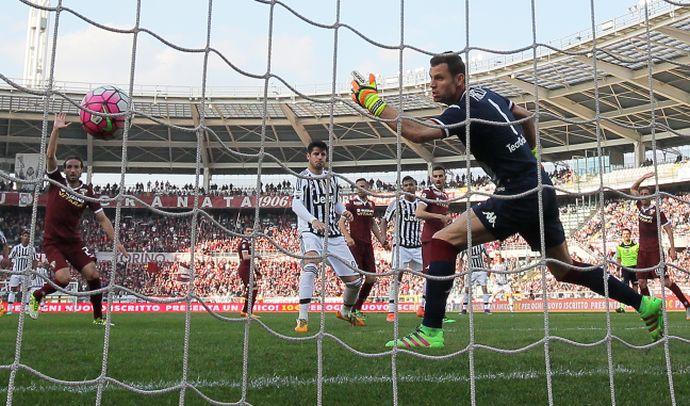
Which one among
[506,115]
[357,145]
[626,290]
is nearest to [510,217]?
[506,115]

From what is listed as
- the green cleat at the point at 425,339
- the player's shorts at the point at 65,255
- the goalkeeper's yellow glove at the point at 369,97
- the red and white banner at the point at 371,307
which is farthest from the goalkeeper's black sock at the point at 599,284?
the red and white banner at the point at 371,307

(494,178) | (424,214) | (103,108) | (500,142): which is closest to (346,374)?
(494,178)

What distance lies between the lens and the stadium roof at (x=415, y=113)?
24672 millimetres

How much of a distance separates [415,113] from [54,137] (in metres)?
28.8

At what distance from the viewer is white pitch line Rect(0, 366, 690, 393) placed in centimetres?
353

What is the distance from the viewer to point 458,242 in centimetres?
450

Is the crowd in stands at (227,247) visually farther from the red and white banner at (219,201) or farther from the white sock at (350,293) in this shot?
the white sock at (350,293)

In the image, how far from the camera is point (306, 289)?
25.6ft

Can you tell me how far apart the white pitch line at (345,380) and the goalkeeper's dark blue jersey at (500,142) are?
123 cm

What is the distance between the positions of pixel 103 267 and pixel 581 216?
73.7 ft

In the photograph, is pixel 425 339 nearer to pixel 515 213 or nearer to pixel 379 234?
pixel 515 213

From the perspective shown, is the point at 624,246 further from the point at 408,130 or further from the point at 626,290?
the point at 408,130

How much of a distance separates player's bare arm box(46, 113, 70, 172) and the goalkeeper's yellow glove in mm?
1858

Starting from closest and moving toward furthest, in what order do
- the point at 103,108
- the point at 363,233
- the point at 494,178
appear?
the point at 494,178, the point at 103,108, the point at 363,233
